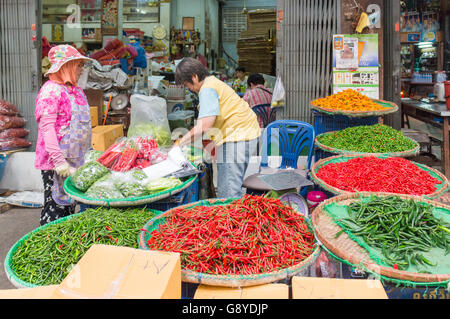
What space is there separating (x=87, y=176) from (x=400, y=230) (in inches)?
96.6

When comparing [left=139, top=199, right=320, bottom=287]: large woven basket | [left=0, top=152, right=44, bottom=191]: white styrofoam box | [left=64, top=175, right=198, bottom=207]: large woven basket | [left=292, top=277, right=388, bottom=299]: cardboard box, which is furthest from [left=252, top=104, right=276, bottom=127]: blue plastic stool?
[left=292, top=277, right=388, bottom=299]: cardboard box

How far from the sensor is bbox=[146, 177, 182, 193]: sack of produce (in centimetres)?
334

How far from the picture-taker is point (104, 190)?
129 inches

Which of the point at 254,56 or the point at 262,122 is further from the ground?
the point at 254,56

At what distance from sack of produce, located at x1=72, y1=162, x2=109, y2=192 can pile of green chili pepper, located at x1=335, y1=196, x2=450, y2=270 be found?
2.06 metres

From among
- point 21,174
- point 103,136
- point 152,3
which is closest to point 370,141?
→ point 103,136

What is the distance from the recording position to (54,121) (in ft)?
12.4

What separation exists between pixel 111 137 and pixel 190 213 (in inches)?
171

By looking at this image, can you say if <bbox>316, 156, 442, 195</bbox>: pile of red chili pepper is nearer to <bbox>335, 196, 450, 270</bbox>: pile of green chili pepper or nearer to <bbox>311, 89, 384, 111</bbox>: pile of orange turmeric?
<bbox>335, 196, 450, 270</bbox>: pile of green chili pepper

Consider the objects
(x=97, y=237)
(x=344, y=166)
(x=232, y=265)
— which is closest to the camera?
(x=232, y=265)

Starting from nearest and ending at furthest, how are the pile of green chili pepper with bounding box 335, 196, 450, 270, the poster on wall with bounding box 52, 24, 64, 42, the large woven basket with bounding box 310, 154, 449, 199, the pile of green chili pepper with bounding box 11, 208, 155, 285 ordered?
1. the pile of green chili pepper with bounding box 335, 196, 450, 270
2. the pile of green chili pepper with bounding box 11, 208, 155, 285
3. the large woven basket with bounding box 310, 154, 449, 199
4. the poster on wall with bounding box 52, 24, 64, 42
